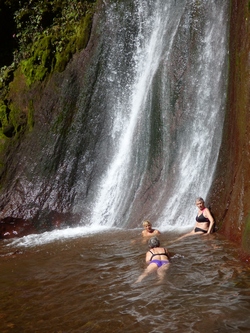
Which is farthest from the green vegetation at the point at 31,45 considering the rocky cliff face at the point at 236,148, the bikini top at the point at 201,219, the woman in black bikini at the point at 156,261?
the woman in black bikini at the point at 156,261

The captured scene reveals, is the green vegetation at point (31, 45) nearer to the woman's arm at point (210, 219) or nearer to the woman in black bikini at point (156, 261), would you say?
the woman's arm at point (210, 219)

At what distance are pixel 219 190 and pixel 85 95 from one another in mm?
8243

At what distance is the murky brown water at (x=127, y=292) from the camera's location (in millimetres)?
5258

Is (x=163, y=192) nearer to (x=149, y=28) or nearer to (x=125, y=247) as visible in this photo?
(x=125, y=247)

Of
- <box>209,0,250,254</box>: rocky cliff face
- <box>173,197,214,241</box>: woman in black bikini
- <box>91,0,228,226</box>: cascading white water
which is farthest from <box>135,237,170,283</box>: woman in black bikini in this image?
<box>91,0,228,226</box>: cascading white water

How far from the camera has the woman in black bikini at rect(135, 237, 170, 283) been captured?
730 cm

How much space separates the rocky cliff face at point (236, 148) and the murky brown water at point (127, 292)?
625 millimetres

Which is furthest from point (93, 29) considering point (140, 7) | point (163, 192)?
point (163, 192)

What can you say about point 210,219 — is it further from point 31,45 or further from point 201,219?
point 31,45

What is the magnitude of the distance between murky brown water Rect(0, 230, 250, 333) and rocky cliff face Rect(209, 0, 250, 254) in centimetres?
62

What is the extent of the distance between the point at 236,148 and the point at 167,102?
495cm

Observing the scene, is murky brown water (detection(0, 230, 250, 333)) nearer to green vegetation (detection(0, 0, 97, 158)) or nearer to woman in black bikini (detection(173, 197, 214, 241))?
woman in black bikini (detection(173, 197, 214, 241))

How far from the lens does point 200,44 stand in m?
13.2

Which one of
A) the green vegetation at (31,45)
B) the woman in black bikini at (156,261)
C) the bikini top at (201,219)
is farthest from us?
the green vegetation at (31,45)
